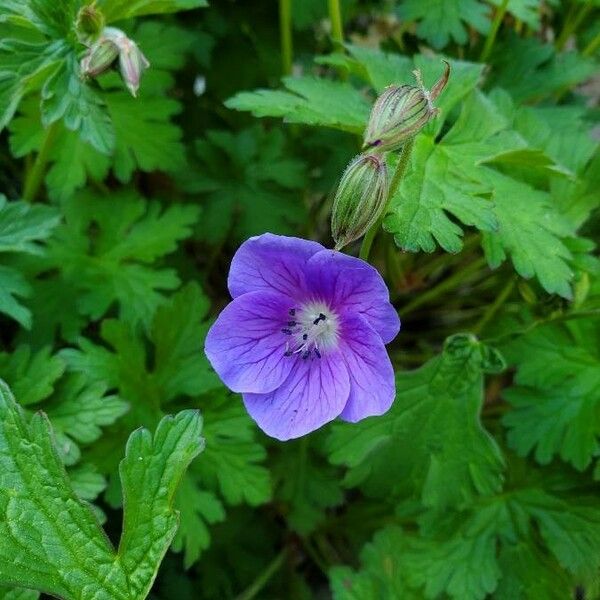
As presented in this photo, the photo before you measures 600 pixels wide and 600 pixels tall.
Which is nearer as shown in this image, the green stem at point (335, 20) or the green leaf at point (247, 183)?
the green stem at point (335, 20)

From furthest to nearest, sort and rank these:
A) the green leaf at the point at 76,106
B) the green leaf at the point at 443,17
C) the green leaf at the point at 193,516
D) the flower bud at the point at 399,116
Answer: the green leaf at the point at 443,17 → the green leaf at the point at 193,516 → the green leaf at the point at 76,106 → the flower bud at the point at 399,116

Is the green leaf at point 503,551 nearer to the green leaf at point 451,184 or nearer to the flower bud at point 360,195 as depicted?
the green leaf at point 451,184

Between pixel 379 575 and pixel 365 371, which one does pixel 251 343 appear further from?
pixel 379 575

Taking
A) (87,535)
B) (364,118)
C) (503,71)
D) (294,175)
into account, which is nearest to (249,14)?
(294,175)

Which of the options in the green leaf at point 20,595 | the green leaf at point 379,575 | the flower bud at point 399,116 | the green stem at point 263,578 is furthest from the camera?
the green stem at point 263,578

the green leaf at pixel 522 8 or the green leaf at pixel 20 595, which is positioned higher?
the green leaf at pixel 522 8

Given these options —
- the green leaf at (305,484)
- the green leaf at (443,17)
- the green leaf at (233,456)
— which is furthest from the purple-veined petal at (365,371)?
the green leaf at (443,17)

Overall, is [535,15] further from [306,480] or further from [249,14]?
[306,480]

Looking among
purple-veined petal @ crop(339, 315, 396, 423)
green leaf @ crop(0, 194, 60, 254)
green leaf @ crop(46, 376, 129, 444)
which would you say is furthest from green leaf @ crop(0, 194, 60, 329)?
purple-veined petal @ crop(339, 315, 396, 423)
